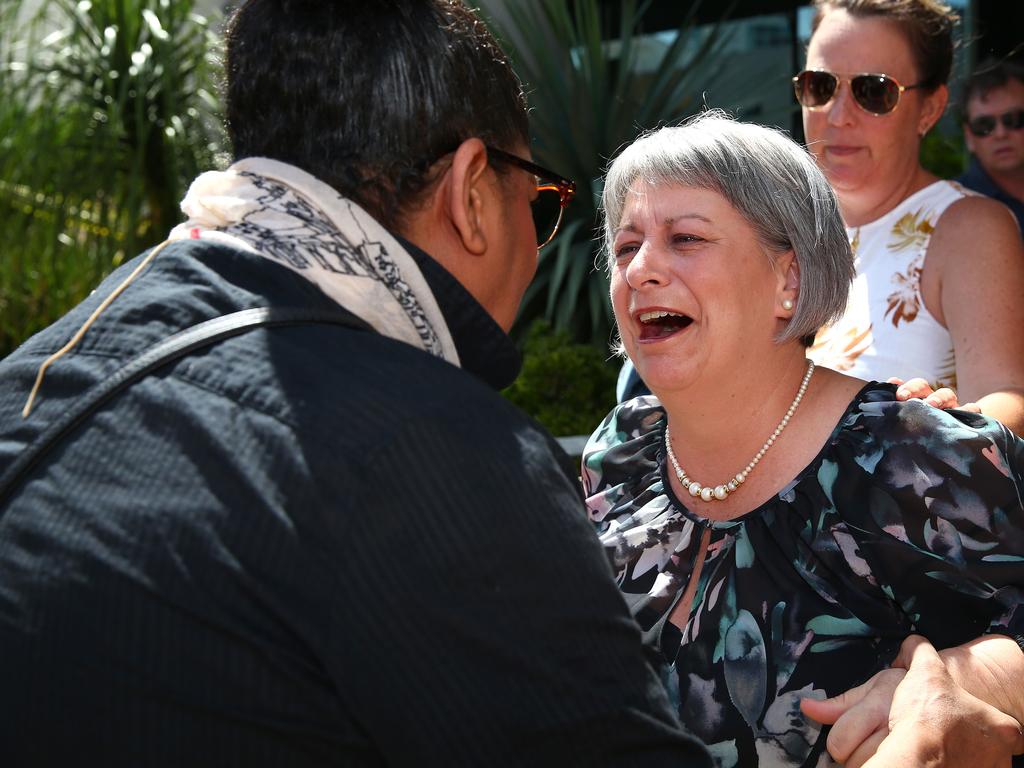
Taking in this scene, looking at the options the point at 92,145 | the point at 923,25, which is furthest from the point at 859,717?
the point at 92,145

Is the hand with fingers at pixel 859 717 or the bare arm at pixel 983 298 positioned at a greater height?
the bare arm at pixel 983 298

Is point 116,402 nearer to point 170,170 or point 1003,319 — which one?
point 1003,319

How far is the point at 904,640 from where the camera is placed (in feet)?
6.76

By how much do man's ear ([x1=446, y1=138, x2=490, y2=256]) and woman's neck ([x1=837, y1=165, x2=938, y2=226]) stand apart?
1921 mm

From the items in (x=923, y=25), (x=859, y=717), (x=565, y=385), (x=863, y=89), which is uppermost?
(x=923, y=25)

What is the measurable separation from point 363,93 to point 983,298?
6.38 ft

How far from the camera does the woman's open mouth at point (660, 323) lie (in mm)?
2393

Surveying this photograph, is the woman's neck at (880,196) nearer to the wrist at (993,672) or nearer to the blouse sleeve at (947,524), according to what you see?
the blouse sleeve at (947,524)

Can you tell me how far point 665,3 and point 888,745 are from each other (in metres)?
6.67

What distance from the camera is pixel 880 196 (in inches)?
126

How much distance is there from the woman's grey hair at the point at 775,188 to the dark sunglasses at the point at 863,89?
90 cm

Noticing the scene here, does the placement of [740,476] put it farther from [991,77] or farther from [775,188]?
[991,77]

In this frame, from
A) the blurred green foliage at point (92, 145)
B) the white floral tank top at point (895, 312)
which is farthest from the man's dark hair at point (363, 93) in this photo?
the blurred green foliage at point (92, 145)

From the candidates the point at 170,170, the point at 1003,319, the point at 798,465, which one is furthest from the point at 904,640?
the point at 170,170
